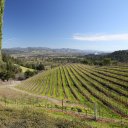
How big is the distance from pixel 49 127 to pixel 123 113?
38.5 ft

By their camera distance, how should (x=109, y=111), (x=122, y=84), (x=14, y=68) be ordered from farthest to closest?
(x=14, y=68) → (x=122, y=84) → (x=109, y=111)

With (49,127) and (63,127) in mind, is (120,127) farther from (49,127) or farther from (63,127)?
(49,127)

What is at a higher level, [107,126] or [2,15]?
[2,15]

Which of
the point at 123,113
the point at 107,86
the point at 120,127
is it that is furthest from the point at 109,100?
the point at 120,127

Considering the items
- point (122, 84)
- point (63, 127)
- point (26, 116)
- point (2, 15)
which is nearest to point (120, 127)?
point (63, 127)

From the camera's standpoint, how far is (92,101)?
29.7 m

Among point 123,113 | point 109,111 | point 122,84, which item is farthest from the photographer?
point 122,84

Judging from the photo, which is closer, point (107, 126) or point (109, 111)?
point (107, 126)

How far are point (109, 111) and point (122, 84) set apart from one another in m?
11.8

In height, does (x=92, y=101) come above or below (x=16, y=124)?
below

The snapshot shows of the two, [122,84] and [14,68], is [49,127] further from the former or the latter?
Result: [14,68]

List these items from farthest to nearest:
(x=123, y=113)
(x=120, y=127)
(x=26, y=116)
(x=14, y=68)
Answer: (x=14, y=68) < (x=123, y=113) < (x=26, y=116) < (x=120, y=127)

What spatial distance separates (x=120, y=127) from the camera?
1532cm

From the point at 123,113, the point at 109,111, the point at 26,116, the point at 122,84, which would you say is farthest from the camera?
the point at 122,84
